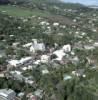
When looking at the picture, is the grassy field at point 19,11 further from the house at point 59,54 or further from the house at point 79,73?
the house at point 79,73

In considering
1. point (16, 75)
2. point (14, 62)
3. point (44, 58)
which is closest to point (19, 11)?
point (44, 58)

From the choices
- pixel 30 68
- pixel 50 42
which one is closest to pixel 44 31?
pixel 50 42

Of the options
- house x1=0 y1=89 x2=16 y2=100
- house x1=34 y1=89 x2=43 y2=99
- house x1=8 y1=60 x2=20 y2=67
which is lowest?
house x1=8 y1=60 x2=20 y2=67

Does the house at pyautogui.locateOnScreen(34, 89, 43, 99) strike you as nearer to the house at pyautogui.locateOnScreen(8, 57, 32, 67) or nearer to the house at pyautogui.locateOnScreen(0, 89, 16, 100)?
the house at pyautogui.locateOnScreen(0, 89, 16, 100)

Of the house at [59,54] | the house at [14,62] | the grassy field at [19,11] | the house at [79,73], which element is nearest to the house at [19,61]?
the house at [14,62]

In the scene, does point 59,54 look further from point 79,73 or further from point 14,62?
point 79,73

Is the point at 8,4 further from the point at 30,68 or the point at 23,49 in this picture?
the point at 30,68

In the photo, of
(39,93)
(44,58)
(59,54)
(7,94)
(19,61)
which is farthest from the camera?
(59,54)

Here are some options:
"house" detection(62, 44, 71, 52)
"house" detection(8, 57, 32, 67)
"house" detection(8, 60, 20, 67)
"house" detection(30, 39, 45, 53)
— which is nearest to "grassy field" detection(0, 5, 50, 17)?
"house" detection(30, 39, 45, 53)

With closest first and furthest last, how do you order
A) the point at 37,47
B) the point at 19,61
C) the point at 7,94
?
the point at 7,94 < the point at 19,61 < the point at 37,47

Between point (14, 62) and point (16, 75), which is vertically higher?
point (16, 75)
